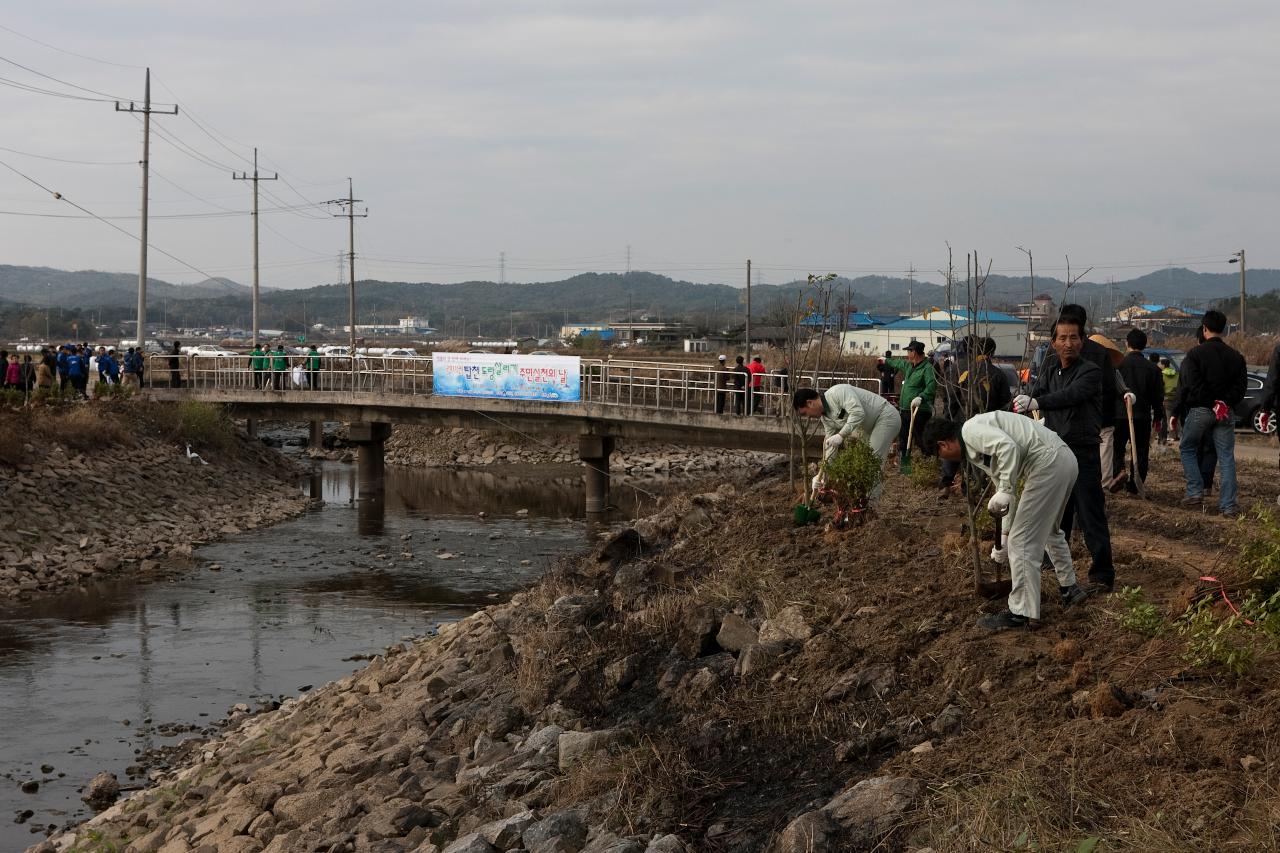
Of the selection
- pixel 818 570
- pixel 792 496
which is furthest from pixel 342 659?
pixel 818 570

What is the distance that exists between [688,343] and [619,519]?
195 feet

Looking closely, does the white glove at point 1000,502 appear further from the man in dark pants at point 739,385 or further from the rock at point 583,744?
the man in dark pants at point 739,385

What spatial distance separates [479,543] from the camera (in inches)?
1057

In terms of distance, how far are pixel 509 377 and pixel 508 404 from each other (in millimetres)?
706

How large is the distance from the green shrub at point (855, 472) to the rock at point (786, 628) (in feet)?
8.79

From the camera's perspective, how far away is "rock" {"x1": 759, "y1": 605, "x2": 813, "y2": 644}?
8.77 meters

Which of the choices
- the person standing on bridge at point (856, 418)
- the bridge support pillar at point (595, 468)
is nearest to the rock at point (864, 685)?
the person standing on bridge at point (856, 418)

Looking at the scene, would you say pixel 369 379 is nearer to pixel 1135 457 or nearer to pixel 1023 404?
pixel 1135 457

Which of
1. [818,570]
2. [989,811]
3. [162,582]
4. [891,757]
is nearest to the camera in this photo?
[989,811]

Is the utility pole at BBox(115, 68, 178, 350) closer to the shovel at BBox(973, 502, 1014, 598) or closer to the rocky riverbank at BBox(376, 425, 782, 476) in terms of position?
the rocky riverbank at BBox(376, 425, 782, 476)

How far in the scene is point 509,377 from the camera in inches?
1328

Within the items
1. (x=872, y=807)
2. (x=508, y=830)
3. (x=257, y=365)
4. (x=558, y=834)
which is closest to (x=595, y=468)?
(x=257, y=365)

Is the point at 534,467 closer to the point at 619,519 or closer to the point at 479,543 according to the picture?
the point at 619,519

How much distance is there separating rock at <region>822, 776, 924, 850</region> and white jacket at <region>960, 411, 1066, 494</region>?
212 cm
